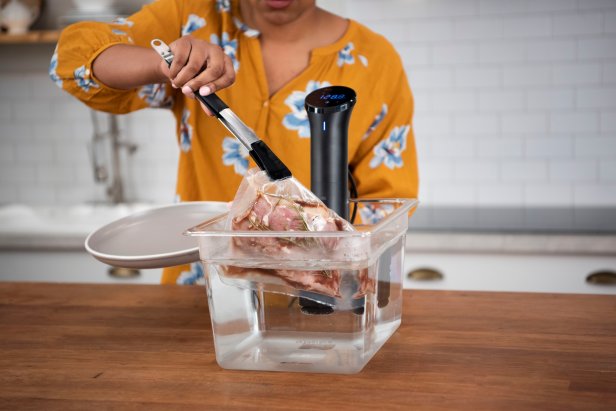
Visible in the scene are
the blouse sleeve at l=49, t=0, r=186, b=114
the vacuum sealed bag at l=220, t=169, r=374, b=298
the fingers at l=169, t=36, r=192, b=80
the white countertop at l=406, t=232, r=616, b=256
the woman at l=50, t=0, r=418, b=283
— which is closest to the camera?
the vacuum sealed bag at l=220, t=169, r=374, b=298

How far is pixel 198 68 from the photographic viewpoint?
101cm

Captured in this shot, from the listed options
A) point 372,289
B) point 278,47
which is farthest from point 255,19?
point 372,289

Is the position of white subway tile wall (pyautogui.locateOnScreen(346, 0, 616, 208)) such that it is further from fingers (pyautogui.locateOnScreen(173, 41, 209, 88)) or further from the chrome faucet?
fingers (pyautogui.locateOnScreen(173, 41, 209, 88))

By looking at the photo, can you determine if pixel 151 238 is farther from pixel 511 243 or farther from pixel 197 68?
pixel 511 243

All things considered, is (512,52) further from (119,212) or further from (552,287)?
(119,212)

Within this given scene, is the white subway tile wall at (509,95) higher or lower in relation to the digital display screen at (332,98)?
lower

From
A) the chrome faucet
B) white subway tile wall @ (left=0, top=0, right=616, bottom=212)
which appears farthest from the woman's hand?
the chrome faucet

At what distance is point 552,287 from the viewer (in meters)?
2.32

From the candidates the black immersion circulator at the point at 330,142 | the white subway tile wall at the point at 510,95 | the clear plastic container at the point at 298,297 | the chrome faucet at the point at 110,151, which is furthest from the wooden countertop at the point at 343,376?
the chrome faucet at the point at 110,151

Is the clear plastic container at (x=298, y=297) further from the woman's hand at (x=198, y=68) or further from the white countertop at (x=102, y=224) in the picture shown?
the white countertop at (x=102, y=224)

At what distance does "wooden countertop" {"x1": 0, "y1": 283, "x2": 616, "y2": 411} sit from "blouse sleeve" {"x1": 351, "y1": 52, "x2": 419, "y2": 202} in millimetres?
352

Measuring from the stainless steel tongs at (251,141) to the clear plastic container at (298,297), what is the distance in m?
0.08

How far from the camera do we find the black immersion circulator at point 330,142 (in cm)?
91

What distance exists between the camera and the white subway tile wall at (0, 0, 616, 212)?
8.65 feet
